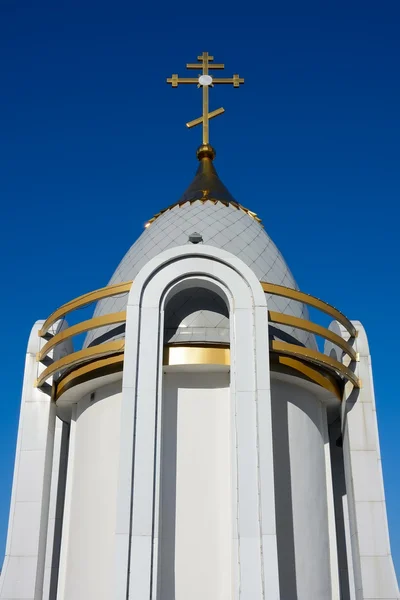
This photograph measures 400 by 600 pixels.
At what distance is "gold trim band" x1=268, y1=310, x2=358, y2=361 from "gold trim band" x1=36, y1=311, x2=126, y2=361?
8.87 feet

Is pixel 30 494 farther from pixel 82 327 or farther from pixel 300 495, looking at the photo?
pixel 300 495

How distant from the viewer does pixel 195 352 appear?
13.1 meters

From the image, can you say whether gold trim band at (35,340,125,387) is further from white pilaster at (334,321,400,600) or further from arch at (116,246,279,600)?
white pilaster at (334,321,400,600)

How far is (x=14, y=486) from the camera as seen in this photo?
14.3 m

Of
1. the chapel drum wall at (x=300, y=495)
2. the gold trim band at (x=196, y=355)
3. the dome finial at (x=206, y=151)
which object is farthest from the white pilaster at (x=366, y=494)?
the dome finial at (x=206, y=151)

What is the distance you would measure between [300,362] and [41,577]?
626 centimetres

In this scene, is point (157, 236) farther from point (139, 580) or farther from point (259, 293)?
point (139, 580)

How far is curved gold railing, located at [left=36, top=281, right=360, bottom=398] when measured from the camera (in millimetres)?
13234

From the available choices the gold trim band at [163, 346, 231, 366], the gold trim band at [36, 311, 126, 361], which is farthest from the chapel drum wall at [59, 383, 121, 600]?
the gold trim band at [163, 346, 231, 366]

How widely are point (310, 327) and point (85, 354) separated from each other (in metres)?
4.13

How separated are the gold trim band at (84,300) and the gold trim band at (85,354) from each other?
2.88ft

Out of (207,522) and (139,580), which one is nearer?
(139,580)

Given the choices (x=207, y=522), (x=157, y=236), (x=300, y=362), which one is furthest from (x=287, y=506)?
(x=157, y=236)

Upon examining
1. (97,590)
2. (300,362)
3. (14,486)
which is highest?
(300,362)
